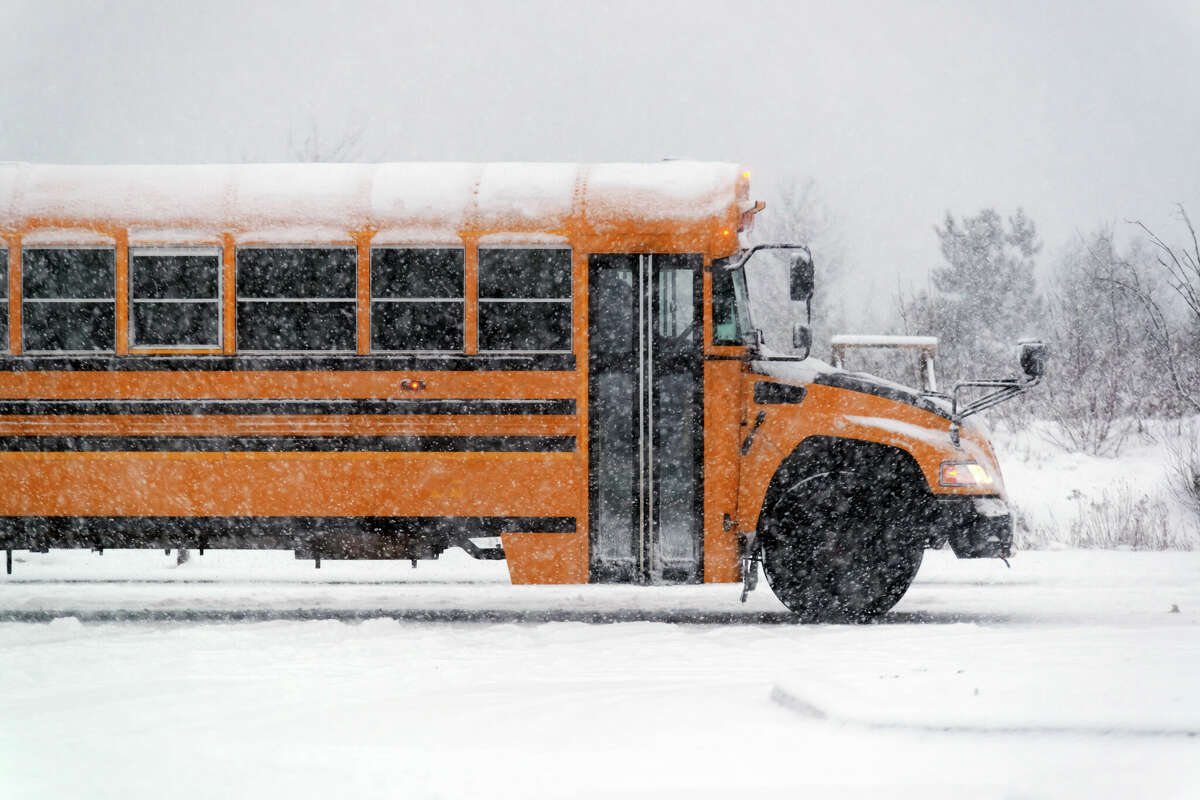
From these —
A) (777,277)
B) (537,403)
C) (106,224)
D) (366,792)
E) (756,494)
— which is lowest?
(366,792)

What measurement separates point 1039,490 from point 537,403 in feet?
30.6

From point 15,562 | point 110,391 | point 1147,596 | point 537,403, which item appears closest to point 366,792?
point 537,403

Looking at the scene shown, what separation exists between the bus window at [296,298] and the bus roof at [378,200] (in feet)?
0.49

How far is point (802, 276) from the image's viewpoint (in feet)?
26.8

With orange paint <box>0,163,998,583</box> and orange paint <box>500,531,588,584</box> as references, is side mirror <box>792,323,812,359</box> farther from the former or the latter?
orange paint <box>500,531,588,584</box>

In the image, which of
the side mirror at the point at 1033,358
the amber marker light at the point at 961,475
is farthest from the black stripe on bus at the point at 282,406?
the side mirror at the point at 1033,358

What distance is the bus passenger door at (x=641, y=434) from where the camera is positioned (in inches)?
332

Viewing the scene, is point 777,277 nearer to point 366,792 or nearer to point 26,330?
point 26,330

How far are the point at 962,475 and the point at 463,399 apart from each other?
10.5 feet

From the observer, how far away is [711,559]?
844 centimetres

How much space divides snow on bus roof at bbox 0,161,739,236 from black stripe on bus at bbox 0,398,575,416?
3.53ft

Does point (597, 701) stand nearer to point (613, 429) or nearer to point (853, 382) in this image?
point (613, 429)

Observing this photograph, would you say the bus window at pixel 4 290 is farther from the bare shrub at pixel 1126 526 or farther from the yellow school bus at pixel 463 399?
the bare shrub at pixel 1126 526

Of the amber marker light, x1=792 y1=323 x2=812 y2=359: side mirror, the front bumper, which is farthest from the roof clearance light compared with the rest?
A: x1=792 y1=323 x2=812 y2=359: side mirror
